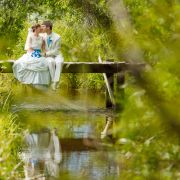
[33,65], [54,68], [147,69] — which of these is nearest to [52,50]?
[54,68]

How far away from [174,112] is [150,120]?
23 centimetres

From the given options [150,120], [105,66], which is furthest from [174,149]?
[105,66]

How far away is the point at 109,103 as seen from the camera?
47.4ft

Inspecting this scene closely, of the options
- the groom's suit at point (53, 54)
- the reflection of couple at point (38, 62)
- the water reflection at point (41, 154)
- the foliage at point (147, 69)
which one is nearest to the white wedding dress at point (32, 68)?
the reflection of couple at point (38, 62)

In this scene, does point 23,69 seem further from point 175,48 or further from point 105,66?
point 175,48

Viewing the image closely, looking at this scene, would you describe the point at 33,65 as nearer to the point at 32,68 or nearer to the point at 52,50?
the point at 32,68

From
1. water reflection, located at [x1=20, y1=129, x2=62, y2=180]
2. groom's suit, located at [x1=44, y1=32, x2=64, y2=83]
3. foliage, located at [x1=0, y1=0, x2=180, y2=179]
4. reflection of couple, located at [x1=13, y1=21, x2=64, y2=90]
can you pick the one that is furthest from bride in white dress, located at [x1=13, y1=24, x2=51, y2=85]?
foliage, located at [x1=0, y1=0, x2=180, y2=179]

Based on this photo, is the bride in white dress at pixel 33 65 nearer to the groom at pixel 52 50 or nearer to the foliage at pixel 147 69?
the groom at pixel 52 50

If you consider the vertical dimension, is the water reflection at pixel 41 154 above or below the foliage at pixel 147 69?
below

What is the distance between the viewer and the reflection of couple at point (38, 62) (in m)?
13.1

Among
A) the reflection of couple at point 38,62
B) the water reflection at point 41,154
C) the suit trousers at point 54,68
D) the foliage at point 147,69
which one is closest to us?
the foliage at point 147,69

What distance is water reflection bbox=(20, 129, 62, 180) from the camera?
24.2 ft

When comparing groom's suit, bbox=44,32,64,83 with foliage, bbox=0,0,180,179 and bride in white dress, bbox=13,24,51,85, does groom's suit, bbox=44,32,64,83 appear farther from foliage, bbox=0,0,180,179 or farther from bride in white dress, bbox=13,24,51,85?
foliage, bbox=0,0,180,179

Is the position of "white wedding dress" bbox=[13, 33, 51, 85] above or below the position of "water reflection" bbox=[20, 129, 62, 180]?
above
